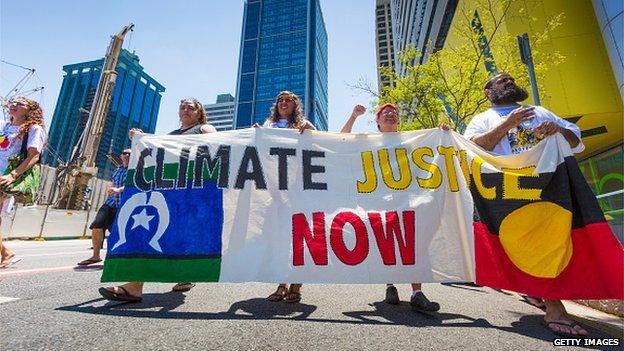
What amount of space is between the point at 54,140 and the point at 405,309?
473ft

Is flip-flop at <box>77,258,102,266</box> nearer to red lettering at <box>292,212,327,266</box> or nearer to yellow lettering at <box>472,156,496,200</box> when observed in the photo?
red lettering at <box>292,212,327,266</box>

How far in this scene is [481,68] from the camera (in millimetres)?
13203

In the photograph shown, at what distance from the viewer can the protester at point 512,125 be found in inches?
111

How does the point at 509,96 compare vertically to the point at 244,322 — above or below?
above

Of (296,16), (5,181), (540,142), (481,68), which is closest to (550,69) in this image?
(481,68)

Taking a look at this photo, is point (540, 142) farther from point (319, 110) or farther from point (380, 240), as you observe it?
point (319, 110)

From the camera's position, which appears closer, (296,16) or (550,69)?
(550,69)

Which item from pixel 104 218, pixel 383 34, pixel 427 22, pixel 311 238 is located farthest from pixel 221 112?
pixel 311 238

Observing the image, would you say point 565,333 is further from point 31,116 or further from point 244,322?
point 31,116

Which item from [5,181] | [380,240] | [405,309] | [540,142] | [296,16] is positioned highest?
[296,16]

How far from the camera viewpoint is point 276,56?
134500 mm

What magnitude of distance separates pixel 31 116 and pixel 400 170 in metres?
4.16

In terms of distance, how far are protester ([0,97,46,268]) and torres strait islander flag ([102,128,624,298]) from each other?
1480 mm

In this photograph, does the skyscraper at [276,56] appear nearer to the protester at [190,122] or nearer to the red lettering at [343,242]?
the protester at [190,122]
